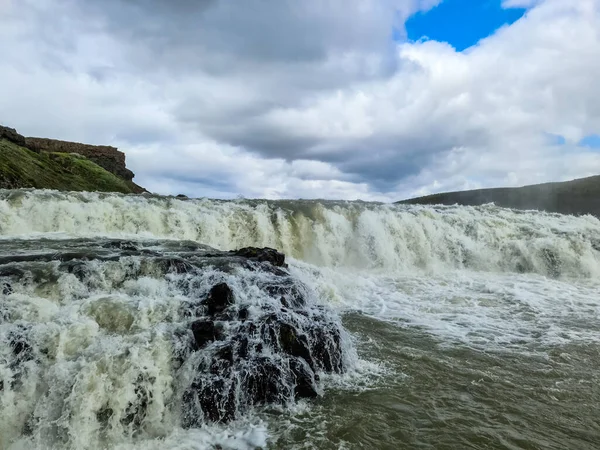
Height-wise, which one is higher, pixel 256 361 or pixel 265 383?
pixel 256 361

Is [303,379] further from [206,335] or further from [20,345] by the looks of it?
[20,345]

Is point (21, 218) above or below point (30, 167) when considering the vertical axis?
below

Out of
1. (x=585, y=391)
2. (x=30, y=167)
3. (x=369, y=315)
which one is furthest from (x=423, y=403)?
(x=30, y=167)

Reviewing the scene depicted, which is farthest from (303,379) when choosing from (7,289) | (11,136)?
(11,136)

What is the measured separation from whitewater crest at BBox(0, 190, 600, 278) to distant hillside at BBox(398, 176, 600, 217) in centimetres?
2529

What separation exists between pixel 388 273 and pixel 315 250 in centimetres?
377

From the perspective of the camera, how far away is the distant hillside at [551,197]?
45.7 meters

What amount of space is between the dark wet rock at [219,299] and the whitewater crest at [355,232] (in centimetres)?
993

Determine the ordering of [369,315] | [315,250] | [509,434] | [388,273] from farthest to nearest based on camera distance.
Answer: [315,250] < [388,273] < [369,315] < [509,434]

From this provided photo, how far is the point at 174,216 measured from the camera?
1767 cm

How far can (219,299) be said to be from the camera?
7.40 metres

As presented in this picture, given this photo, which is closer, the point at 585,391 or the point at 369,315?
the point at 585,391

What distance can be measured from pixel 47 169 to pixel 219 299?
40.3 metres

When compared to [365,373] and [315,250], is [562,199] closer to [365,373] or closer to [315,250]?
[315,250]
